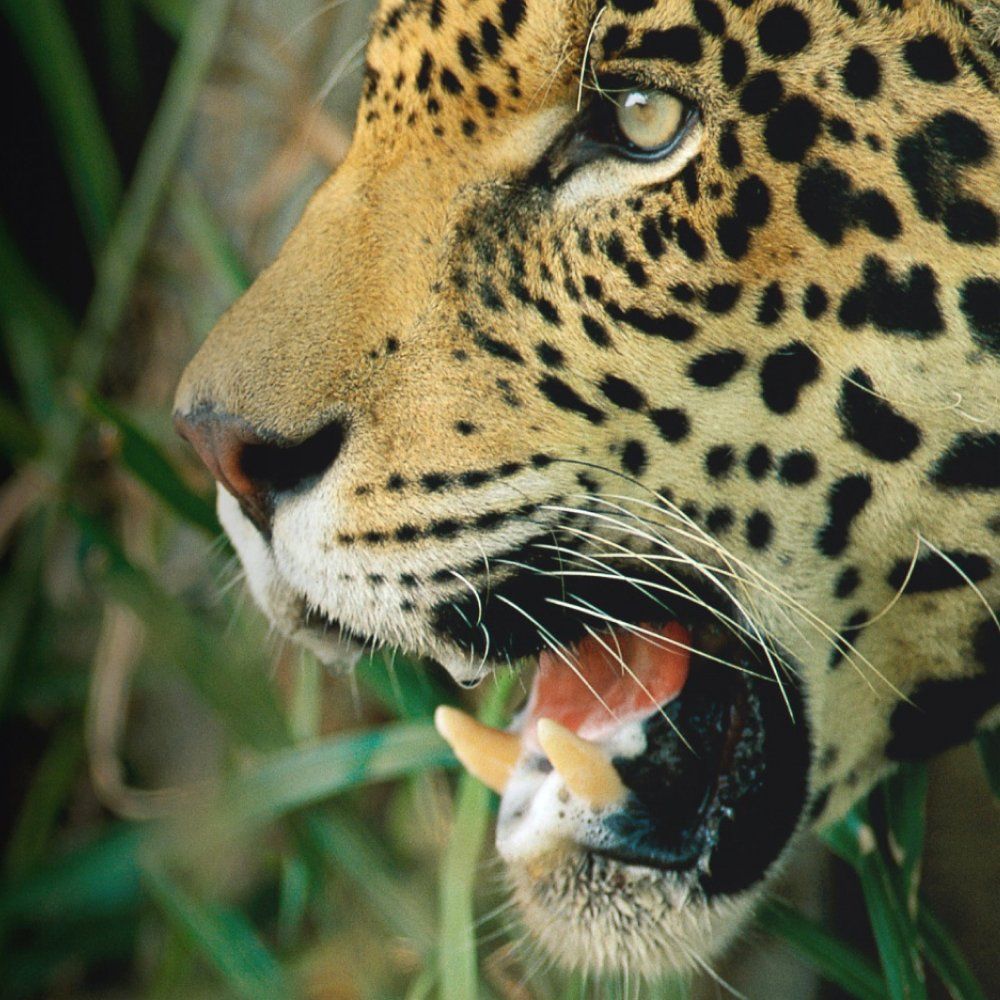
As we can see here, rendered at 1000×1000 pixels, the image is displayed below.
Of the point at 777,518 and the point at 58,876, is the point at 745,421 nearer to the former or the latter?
the point at 777,518

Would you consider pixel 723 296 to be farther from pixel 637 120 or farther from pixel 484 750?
pixel 484 750

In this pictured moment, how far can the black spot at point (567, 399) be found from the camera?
115 centimetres

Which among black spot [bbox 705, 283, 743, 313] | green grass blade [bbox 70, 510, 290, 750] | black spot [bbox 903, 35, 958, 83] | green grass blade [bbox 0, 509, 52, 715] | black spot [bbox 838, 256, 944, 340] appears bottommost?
green grass blade [bbox 0, 509, 52, 715]

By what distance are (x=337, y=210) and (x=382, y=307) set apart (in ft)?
0.47

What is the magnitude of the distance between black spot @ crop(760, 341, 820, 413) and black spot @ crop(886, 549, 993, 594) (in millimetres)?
177

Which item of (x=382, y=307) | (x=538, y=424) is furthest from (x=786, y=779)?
(x=382, y=307)

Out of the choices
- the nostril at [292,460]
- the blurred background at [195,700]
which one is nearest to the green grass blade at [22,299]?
the blurred background at [195,700]

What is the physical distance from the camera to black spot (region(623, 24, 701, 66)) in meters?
1.08

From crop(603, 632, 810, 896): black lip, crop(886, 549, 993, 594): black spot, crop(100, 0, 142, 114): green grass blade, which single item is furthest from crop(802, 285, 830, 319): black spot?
crop(100, 0, 142, 114): green grass blade

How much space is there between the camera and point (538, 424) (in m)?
1.16

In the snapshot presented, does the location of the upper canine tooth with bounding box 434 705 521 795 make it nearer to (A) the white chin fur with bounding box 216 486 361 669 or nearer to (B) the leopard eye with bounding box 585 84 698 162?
(A) the white chin fur with bounding box 216 486 361 669

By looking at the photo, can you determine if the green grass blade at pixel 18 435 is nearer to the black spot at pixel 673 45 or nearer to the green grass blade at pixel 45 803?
the green grass blade at pixel 45 803

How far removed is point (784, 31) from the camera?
3.49 feet

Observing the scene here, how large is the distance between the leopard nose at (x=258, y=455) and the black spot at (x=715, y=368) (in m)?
0.29
